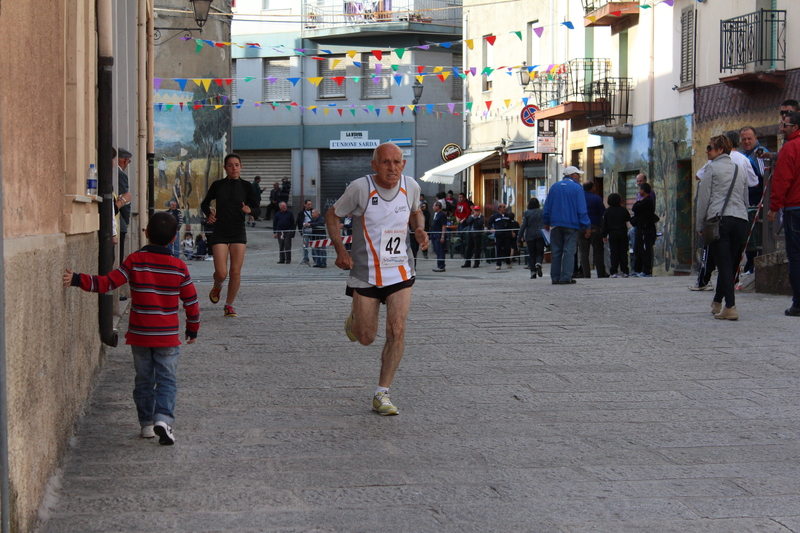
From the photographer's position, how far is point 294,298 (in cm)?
1360

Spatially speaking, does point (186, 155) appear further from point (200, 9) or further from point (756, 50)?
point (756, 50)

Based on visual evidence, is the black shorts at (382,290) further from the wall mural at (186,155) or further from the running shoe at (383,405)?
the wall mural at (186,155)

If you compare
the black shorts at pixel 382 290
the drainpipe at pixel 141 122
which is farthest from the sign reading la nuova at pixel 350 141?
the black shorts at pixel 382 290

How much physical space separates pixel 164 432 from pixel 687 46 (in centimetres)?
2087

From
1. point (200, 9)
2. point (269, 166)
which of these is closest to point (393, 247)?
point (200, 9)

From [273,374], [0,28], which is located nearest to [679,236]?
[273,374]

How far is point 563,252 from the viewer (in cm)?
1577

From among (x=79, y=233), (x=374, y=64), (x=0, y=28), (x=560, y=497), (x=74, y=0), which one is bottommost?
(x=560, y=497)

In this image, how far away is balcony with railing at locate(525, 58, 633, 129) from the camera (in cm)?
2736

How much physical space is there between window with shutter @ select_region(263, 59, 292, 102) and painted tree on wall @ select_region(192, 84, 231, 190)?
11.5 meters

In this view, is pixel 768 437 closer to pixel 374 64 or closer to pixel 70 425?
pixel 70 425

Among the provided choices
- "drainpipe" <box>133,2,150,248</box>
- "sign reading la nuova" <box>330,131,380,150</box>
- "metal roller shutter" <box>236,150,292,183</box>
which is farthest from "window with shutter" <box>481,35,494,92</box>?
"drainpipe" <box>133,2,150,248</box>

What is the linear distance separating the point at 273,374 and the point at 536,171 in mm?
25996

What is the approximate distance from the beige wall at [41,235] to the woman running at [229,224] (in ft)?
14.7
